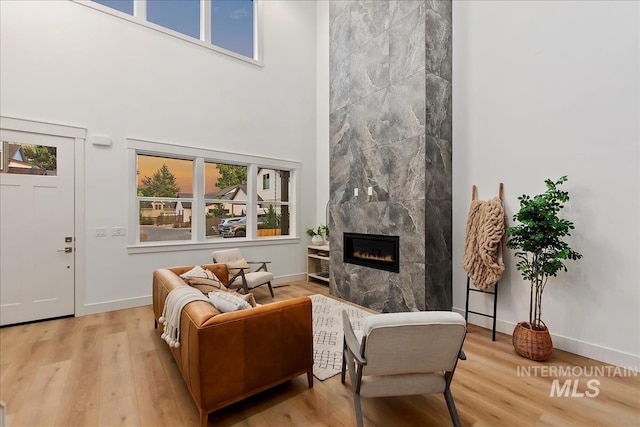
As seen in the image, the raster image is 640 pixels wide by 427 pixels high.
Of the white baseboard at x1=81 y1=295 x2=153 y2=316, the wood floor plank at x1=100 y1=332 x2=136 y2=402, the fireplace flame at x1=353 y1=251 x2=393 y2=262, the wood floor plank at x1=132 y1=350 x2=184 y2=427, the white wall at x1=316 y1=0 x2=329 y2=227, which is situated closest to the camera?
the wood floor plank at x1=132 y1=350 x2=184 y2=427

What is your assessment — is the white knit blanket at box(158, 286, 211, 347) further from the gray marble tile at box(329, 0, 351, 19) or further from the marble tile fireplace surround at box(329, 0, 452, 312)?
the gray marble tile at box(329, 0, 351, 19)

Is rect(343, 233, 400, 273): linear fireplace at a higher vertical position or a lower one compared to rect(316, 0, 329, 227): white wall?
lower

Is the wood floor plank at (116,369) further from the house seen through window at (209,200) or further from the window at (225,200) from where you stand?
the window at (225,200)

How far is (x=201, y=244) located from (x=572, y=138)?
5291 millimetres

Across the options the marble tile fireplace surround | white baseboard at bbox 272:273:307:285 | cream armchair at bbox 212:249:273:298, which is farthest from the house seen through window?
the marble tile fireplace surround

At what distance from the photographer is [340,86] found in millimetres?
5043

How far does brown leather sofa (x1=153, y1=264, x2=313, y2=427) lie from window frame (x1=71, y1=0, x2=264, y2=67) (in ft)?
15.6

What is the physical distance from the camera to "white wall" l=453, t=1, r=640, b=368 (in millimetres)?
2682

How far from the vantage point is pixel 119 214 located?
4.38 m

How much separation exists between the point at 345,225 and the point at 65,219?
4.02m

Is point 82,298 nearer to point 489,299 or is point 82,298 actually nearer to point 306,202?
point 306,202

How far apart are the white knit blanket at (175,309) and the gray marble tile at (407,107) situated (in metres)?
3.21

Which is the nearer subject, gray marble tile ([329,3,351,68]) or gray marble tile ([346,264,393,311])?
gray marble tile ([346,264,393,311])

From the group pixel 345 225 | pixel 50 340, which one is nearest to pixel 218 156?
pixel 345 225
